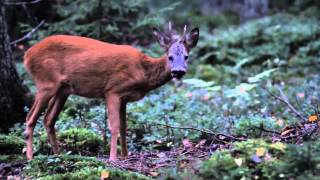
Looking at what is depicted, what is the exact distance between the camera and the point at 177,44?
7215mm

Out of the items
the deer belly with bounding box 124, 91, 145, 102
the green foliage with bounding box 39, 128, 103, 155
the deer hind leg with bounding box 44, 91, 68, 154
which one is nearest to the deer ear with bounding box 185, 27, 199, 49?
the deer belly with bounding box 124, 91, 145, 102

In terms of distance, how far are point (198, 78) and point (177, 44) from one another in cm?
717

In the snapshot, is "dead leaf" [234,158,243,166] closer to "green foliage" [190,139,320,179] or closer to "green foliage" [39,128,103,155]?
"green foliage" [190,139,320,179]

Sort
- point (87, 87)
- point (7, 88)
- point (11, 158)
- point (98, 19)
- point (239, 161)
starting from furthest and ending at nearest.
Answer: point (98, 19) < point (7, 88) < point (87, 87) < point (11, 158) < point (239, 161)

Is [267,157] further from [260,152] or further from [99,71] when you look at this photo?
[99,71]

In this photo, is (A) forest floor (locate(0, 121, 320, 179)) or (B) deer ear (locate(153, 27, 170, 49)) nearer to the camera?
(A) forest floor (locate(0, 121, 320, 179))

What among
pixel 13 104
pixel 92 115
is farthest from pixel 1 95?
pixel 92 115

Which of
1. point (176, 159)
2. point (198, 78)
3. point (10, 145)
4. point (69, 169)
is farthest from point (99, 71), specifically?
point (198, 78)

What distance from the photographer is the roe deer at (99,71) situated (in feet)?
23.8

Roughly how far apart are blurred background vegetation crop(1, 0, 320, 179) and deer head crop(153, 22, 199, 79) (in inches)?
42.4

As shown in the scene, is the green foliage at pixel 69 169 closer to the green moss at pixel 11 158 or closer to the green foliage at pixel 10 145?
the green moss at pixel 11 158

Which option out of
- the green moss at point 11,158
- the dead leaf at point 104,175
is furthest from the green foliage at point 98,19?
the dead leaf at point 104,175

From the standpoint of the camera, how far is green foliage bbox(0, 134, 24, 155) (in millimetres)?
7334

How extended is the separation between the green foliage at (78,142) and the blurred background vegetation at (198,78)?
0.05 feet
